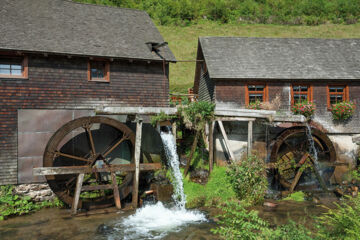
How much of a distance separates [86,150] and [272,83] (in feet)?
27.5

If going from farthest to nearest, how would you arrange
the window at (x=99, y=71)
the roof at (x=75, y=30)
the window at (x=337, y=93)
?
the window at (x=337, y=93)
the window at (x=99, y=71)
the roof at (x=75, y=30)

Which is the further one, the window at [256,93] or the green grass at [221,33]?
the green grass at [221,33]

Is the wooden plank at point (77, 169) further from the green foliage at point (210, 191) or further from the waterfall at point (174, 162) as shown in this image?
the green foliage at point (210, 191)

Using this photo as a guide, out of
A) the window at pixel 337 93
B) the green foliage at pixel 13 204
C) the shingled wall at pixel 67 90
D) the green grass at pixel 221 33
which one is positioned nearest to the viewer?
the green foliage at pixel 13 204

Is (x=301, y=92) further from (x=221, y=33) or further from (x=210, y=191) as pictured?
(x=221, y=33)

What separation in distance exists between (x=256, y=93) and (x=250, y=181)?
468 cm

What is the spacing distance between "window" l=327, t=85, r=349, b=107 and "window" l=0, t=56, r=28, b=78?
41.3 ft

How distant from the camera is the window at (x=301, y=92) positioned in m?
12.6

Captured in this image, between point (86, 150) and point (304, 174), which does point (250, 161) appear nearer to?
point (304, 174)

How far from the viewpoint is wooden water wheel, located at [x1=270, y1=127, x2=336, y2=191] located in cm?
1108

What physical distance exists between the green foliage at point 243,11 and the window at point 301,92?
120ft

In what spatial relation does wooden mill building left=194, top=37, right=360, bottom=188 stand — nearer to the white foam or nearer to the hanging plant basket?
the hanging plant basket

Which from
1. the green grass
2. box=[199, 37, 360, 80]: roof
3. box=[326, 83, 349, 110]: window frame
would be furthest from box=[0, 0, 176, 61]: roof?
the green grass

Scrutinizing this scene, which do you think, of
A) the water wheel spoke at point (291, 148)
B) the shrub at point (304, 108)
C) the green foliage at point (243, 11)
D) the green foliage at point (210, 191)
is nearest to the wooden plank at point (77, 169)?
the green foliage at point (210, 191)
